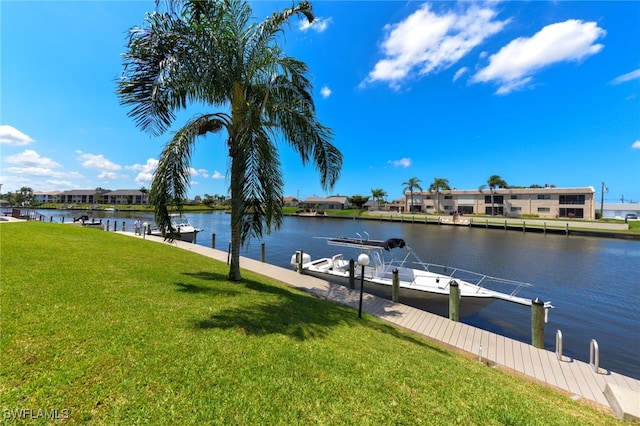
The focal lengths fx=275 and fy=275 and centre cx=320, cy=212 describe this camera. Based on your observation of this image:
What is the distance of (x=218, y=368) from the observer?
3555mm

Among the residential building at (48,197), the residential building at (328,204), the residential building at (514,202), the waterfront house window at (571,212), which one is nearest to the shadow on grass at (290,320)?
the residential building at (514,202)

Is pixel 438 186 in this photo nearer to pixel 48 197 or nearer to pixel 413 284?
pixel 413 284

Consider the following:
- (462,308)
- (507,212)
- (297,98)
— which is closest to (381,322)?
(462,308)

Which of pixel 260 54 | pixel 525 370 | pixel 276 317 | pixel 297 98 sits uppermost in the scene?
pixel 260 54

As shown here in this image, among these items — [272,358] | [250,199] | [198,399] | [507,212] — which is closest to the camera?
[198,399]

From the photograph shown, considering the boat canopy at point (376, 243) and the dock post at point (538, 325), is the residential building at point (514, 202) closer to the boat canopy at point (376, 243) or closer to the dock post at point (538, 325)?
the boat canopy at point (376, 243)

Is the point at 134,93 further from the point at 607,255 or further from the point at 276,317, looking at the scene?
the point at 607,255

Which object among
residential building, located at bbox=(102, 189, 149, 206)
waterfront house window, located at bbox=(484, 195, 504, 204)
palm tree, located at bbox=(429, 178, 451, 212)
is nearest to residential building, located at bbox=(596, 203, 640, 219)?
waterfront house window, located at bbox=(484, 195, 504, 204)

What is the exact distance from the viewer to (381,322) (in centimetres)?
780

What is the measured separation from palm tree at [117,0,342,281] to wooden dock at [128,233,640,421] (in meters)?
4.78

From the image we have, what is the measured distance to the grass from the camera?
2.84 metres

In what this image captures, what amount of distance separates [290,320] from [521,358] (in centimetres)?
558

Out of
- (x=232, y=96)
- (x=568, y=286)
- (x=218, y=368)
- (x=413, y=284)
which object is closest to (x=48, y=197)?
(x=232, y=96)

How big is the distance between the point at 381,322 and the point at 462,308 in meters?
3.88
